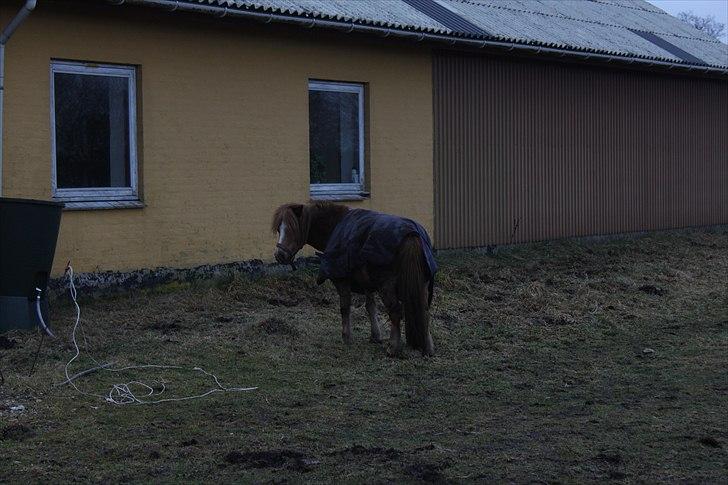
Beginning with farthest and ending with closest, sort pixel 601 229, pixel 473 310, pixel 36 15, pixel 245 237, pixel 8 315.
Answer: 1. pixel 601 229
2. pixel 245 237
3. pixel 473 310
4. pixel 36 15
5. pixel 8 315

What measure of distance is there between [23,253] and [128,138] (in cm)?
280

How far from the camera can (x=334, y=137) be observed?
14242 mm

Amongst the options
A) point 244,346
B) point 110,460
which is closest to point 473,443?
point 110,460

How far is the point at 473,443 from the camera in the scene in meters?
6.68

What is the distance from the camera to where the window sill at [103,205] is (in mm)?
11317

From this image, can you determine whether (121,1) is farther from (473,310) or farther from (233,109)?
(473,310)

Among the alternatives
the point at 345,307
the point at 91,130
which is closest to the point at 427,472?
the point at 345,307

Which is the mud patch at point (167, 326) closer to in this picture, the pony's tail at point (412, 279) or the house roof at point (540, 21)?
the pony's tail at point (412, 279)

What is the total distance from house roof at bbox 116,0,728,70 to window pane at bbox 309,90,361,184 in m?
1.15

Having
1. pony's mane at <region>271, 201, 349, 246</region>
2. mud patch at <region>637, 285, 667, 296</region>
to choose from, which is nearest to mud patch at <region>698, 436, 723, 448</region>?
pony's mane at <region>271, 201, 349, 246</region>

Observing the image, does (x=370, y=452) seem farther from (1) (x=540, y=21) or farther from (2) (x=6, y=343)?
(1) (x=540, y=21)

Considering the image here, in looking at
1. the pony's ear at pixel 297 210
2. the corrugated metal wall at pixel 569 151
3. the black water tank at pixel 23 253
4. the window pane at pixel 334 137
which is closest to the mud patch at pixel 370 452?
the pony's ear at pixel 297 210

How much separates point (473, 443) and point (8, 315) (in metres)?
4.77

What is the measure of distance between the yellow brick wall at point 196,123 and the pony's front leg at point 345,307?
3045 millimetres
